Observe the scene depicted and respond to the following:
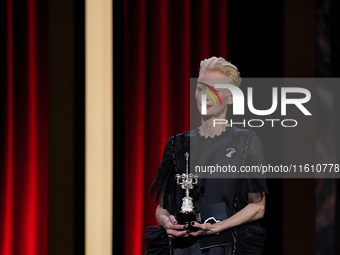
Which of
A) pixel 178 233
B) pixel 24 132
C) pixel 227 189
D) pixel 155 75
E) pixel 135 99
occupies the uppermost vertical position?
pixel 155 75

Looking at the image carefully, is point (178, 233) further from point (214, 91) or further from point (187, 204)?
point (214, 91)

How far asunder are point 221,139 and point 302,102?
496 millimetres

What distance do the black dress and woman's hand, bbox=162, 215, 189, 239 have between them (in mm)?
79

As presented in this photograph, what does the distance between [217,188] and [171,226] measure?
0.70ft

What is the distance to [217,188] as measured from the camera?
1.49m

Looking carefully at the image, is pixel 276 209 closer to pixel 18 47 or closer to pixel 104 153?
pixel 104 153

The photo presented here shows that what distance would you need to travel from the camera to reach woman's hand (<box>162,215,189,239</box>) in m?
1.40

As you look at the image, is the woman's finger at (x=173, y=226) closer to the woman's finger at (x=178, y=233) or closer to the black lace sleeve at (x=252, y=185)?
the woman's finger at (x=178, y=233)

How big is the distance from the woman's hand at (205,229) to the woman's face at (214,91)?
42 centimetres

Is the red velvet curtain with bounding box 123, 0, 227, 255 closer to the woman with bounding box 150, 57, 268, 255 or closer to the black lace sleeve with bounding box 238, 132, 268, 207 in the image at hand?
the woman with bounding box 150, 57, 268, 255

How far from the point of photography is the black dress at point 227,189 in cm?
148

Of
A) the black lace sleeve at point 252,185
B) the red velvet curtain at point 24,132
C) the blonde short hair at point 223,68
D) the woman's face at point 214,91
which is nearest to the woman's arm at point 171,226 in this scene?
the black lace sleeve at point 252,185

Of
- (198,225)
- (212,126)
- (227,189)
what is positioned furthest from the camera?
(212,126)

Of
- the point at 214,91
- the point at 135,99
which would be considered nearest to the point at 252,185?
the point at 214,91
